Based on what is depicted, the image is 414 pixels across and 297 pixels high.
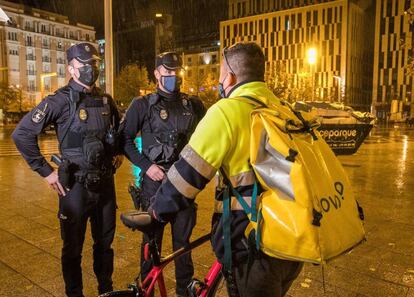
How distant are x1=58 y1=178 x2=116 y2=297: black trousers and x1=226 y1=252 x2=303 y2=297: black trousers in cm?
163

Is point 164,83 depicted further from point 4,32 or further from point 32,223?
point 4,32

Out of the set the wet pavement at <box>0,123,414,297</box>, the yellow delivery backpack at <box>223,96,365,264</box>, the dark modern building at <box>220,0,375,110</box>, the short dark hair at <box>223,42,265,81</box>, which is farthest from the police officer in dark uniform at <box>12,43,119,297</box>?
the dark modern building at <box>220,0,375,110</box>

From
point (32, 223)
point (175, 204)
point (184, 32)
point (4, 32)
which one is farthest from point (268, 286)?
point (184, 32)

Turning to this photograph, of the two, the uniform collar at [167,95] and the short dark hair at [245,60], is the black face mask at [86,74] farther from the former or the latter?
the short dark hair at [245,60]

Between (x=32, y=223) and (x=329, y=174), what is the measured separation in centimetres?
510

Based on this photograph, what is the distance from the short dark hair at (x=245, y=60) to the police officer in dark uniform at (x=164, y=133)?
148 cm

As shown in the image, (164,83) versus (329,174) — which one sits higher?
(164,83)

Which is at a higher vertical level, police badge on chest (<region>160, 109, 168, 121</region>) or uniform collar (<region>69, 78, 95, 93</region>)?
uniform collar (<region>69, 78, 95, 93</region>)

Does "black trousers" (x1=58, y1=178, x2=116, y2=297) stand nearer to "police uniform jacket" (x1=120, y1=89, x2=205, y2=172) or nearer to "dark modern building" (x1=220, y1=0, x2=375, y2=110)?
"police uniform jacket" (x1=120, y1=89, x2=205, y2=172)

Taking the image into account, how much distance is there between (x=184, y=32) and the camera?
105 m

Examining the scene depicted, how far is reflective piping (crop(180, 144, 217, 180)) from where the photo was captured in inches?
73.5

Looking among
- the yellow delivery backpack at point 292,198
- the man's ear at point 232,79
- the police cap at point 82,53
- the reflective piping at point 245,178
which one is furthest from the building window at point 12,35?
the yellow delivery backpack at point 292,198

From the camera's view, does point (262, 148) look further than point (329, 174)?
No

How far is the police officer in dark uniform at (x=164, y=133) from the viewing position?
343 centimetres
